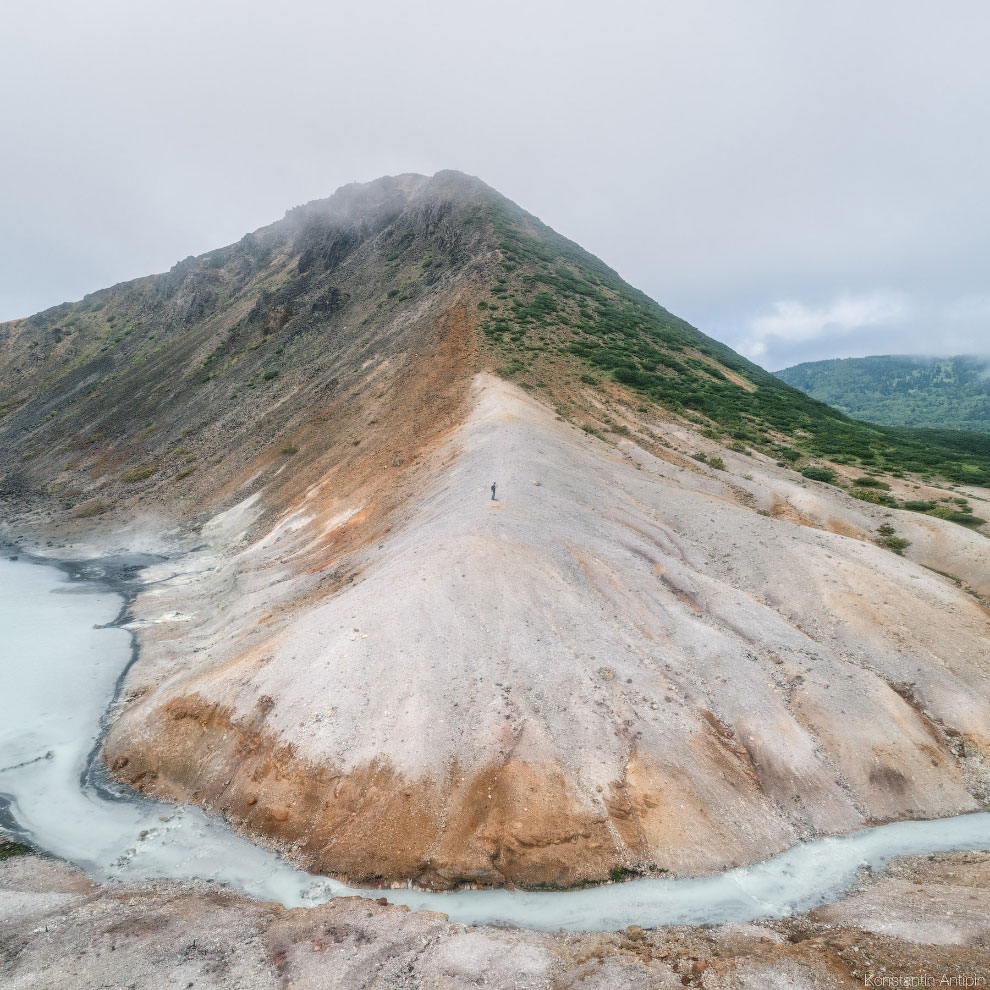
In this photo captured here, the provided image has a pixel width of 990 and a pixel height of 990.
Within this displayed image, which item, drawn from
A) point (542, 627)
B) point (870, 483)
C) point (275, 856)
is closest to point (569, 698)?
point (542, 627)

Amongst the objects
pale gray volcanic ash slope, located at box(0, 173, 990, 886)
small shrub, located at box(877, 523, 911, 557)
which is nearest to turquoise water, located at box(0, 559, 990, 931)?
pale gray volcanic ash slope, located at box(0, 173, 990, 886)

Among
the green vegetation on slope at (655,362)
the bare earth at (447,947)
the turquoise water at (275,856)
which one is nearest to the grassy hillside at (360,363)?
the green vegetation on slope at (655,362)

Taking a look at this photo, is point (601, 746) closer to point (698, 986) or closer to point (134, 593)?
point (698, 986)

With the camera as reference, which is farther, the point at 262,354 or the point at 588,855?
the point at 262,354

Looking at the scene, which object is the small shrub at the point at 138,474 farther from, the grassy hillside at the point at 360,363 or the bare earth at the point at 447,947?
the bare earth at the point at 447,947

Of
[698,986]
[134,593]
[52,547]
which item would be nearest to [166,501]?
[52,547]

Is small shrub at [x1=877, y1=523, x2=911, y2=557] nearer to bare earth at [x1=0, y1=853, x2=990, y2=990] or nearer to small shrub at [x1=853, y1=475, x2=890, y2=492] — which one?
small shrub at [x1=853, y1=475, x2=890, y2=492]

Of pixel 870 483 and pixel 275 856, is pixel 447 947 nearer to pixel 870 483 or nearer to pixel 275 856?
pixel 275 856
